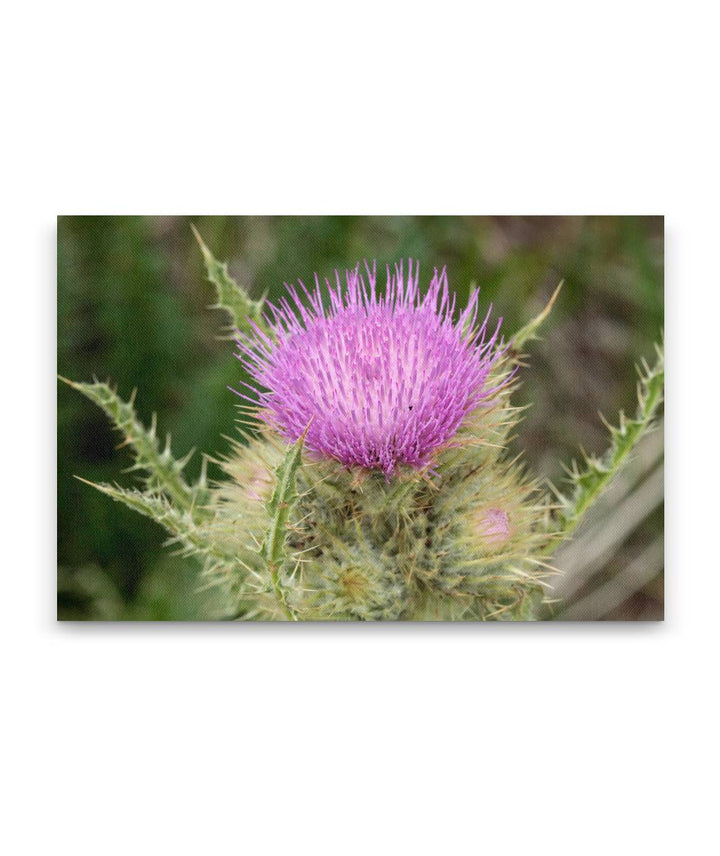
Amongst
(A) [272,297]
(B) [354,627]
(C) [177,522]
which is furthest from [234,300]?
(B) [354,627]

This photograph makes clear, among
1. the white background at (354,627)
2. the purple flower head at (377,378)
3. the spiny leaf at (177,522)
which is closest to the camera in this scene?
the spiny leaf at (177,522)

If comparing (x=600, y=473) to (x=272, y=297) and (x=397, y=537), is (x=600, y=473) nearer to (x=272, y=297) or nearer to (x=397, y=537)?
(x=397, y=537)

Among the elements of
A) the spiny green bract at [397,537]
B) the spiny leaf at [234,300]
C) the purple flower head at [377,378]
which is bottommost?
the spiny green bract at [397,537]

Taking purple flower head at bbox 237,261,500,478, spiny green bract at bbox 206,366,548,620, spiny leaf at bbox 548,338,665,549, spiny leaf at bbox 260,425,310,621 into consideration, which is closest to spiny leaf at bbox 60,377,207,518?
spiny green bract at bbox 206,366,548,620

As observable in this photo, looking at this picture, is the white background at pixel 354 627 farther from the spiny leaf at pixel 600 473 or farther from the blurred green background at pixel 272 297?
the spiny leaf at pixel 600 473

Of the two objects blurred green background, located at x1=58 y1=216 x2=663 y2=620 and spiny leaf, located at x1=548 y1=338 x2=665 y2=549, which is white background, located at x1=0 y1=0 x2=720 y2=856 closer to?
blurred green background, located at x1=58 y1=216 x2=663 y2=620

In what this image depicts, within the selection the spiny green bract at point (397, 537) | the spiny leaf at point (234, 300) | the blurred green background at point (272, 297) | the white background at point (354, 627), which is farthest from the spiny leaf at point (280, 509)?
the blurred green background at point (272, 297)

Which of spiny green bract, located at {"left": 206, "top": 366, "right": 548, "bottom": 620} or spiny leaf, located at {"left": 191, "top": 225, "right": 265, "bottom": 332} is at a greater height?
spiny leaf, located at {"left": 191, "top": 225, "right": 265, "bottom": 332}
